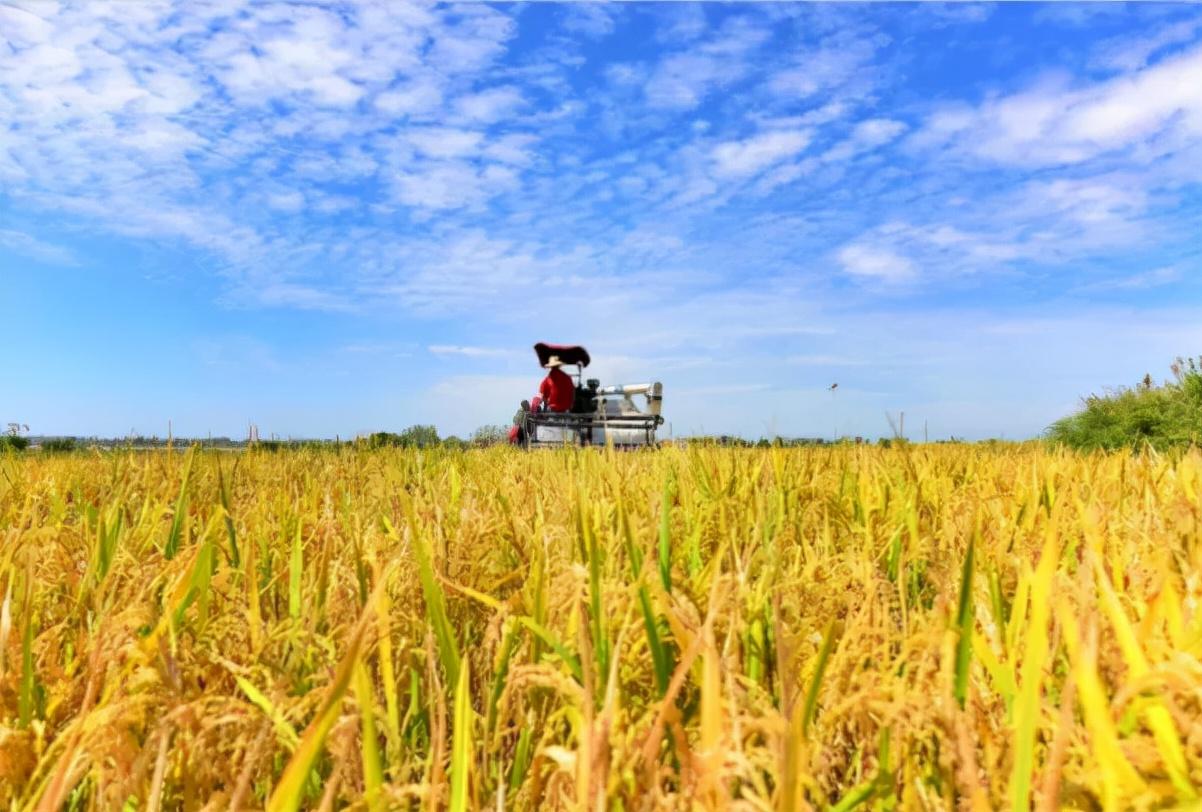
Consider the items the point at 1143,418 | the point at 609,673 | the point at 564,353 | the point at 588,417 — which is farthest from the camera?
the point at 564,353

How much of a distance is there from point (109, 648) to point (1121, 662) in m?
1.44

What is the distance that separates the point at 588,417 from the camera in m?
13.9

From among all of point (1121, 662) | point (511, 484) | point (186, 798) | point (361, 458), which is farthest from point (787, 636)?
point (361, 458)

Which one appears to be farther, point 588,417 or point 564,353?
point 564,353

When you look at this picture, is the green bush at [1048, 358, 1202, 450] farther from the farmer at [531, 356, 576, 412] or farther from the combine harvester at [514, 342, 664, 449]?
the farmer at [531, 356, 576, 412]

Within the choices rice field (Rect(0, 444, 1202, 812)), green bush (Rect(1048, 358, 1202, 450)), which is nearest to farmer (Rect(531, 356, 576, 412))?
green bush (Rect(1048, 358, 1202, 450))

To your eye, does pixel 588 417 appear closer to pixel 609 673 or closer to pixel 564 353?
pixel 564 353

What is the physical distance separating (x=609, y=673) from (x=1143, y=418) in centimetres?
1000

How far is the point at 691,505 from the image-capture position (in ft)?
7.72

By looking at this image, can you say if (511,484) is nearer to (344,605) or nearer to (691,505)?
(691,505)

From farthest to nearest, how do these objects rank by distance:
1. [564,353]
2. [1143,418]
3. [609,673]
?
[564,353]
[1143,418]
[609,673]

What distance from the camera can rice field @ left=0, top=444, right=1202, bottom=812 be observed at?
0.75m

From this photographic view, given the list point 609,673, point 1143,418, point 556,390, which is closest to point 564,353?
point 556,390

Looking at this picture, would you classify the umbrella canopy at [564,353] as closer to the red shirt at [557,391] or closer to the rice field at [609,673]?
the red shirt at [557,391]
